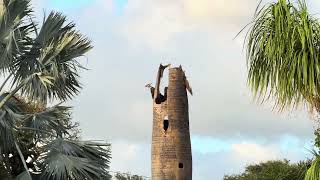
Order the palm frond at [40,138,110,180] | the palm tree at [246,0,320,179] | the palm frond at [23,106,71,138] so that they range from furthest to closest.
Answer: the palm frond at [23,106,71,138] → the palm frond at [40,138,110,180] → the palm tree at [246,0,320,179]

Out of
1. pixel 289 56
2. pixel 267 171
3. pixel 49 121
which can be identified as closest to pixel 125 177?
pixel 267 171

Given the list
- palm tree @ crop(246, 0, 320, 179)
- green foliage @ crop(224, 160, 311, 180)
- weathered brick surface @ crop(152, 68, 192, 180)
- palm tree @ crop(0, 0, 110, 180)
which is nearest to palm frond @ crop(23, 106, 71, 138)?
palm tree @ crop(0, 0, 110, 180)

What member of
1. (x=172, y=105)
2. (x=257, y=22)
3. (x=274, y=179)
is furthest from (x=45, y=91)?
(x=274, y=179)

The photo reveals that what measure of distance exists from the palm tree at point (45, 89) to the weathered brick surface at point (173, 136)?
1415 centimetres

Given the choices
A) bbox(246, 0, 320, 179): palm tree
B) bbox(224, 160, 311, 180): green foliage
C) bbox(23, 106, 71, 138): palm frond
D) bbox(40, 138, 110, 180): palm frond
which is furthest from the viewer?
bbox(224, 160, 311, 180): green foliage

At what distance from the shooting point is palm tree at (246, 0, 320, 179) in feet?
14.0

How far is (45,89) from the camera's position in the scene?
45.5 ft

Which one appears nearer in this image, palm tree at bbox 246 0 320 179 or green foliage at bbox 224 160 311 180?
palm tree at bbox 246 0 320 179

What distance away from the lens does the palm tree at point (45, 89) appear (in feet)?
44.0

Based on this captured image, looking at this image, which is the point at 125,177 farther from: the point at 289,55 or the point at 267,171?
the point at 289,55

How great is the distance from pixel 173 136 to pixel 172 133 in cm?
15

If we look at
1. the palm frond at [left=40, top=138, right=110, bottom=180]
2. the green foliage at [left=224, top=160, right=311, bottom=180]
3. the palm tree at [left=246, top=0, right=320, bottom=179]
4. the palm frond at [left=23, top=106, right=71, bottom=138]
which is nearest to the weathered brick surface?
the green foliage at [left=224, top=160, right=311, bottom=180]

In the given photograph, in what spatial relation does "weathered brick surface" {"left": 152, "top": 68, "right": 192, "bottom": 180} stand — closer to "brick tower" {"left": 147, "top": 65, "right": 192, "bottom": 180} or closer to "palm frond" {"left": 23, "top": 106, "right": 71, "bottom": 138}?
"brick tower" {"left": 147, "top": 65, "right": 192, "bottom": 180}

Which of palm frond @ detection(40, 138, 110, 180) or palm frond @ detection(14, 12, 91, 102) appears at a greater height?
palm frond @ detection(14, 12, 91, 102)
